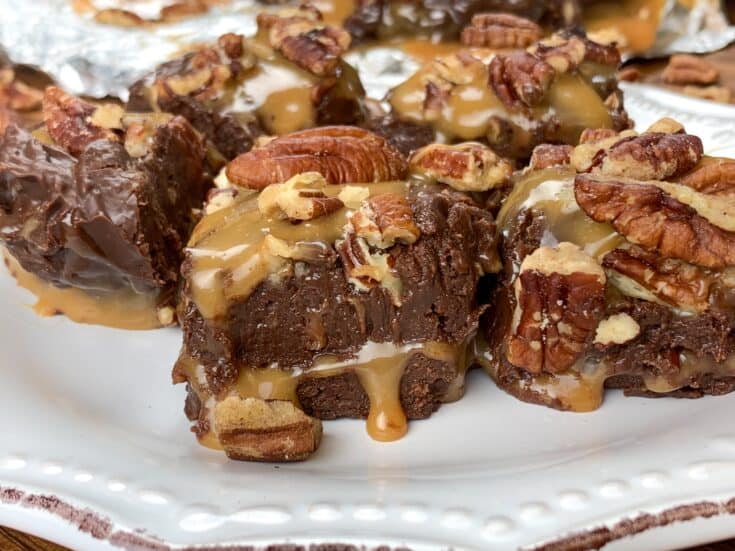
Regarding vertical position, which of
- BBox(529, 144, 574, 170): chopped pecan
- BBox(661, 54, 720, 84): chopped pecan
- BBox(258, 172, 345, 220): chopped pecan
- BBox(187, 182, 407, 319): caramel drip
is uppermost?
BBox(258, 172, 345, 220): chopped pecan

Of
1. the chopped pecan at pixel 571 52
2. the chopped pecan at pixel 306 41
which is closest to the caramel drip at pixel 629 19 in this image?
the chopped pecan at pixel 571 52

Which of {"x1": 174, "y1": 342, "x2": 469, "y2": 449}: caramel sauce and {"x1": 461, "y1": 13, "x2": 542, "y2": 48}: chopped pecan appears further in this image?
{"x1": 461, "y1": 13, "x2": 542, "y2": 48}: chopped pecan

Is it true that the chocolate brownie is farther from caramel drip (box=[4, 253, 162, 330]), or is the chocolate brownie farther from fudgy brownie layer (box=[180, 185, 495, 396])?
caramel drip (box=[4, 253, 162, 330])

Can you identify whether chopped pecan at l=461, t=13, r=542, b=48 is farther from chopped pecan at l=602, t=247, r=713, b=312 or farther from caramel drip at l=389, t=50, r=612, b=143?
chopped pecan at l=602, t=247, r=713, b=312

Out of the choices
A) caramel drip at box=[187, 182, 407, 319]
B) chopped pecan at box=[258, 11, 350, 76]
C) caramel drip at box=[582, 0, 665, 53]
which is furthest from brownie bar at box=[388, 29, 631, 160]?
caramel drip at box=[582, 0, 665, 53]

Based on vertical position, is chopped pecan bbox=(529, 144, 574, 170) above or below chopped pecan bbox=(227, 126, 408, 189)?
above

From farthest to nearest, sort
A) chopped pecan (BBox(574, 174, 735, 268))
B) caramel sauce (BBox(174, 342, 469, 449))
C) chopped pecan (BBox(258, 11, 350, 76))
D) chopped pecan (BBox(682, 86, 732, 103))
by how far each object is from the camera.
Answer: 1. chopped pecan (BBox(682, 86, 732, 103))
2. chopped pecan (BBox(258, 11, 350, 76))
3. caramel sauce (BBox(174, 342, 469, 449))
4. chopped pecan (BBox(574, 174, 735, 268))

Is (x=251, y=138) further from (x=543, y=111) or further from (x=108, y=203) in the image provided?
(x=543, y=111)

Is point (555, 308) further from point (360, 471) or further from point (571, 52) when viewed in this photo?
point (571, 52)

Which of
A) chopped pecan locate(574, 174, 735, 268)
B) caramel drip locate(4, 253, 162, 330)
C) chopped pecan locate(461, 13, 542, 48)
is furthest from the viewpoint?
chopped pecan locate(461, 13, 542, 48)
